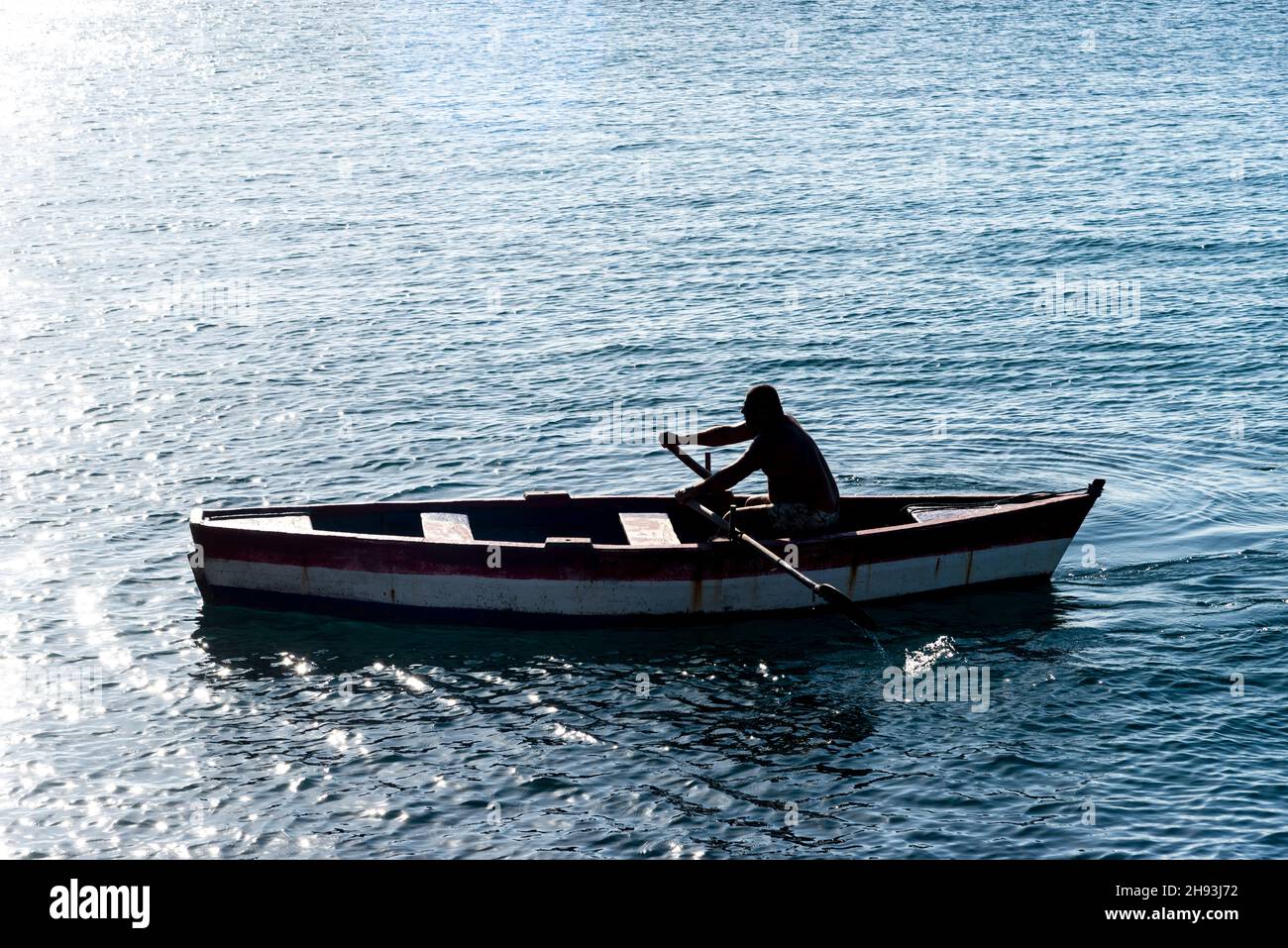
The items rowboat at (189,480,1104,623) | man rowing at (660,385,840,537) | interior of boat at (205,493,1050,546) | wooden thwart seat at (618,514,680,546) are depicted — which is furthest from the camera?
interior of boat at (205,493,1050,546)

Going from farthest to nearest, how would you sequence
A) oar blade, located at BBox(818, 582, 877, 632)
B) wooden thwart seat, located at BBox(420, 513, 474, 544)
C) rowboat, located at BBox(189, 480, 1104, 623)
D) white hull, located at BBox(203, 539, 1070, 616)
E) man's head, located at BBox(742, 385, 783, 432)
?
wooden thwart seat, located at BBox(420, 513, 474, 544)
white hull, located at BBox(203, 539, 1070, 616)
rowboat, located at BBox(189, 480, 1104, 623)
man's head, located at BBox(742, 385, 783, 432)
oar blade, located at BBox(818, 582, 877, 632)

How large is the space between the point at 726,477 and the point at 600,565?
1.92 metres

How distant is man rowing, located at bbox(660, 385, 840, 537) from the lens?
59.6 feet

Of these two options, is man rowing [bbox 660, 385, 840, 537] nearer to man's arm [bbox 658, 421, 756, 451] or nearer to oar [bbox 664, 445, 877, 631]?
man's arm [bbox 658, 421, 756, 451]

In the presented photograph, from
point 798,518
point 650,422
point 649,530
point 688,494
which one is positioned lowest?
point 649,530

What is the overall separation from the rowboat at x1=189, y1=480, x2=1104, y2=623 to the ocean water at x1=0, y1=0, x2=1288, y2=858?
0.36 m

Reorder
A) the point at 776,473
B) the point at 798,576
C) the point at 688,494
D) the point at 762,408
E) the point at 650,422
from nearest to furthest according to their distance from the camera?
1. the point at 798,576
2. the point at 762,408
3. the point at 776,473
4. the point at 688,494
5. the point at 650,422

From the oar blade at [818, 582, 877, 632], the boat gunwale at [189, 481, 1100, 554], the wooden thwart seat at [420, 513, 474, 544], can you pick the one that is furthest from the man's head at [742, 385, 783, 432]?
the wooden thwart seat at [420, 513, 474, 544]

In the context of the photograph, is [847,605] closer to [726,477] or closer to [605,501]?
[726,477]

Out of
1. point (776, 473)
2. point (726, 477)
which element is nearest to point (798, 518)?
point (776, 473)

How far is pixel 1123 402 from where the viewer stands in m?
26.7

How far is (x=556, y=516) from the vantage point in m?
19.9

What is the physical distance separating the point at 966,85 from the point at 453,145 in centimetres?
2135
